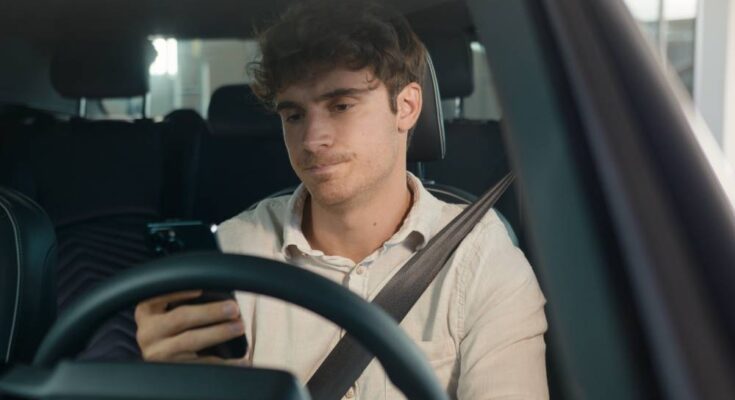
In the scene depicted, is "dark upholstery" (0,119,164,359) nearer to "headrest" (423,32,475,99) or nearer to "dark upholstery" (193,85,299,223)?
"dark upholstery" (193,85,299,223)

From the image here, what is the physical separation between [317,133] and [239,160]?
0.88 m

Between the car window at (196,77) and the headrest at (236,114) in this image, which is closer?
the headrest at (236,114)

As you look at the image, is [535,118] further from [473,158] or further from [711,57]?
[711,57]

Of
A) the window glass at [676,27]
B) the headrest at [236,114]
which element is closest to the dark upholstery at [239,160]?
the headrest at [236,114]

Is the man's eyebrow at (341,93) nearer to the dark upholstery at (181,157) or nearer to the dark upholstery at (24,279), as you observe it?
the dark upholstery at (24,279)

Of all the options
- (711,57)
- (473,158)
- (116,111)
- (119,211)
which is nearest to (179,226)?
(473,158)

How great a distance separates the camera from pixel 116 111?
321 centimetres

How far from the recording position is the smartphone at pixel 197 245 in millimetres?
933

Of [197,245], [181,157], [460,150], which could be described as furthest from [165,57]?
[197,245]

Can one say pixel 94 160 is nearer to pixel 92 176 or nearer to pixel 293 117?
pixel 92 176

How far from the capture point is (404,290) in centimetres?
151

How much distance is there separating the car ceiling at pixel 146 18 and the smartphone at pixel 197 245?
0.74 m

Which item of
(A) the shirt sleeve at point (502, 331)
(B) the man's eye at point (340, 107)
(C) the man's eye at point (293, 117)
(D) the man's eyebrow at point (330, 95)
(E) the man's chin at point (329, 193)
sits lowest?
(A) the shirt sleeve at point (502, 331)

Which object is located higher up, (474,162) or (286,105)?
(286,105)
